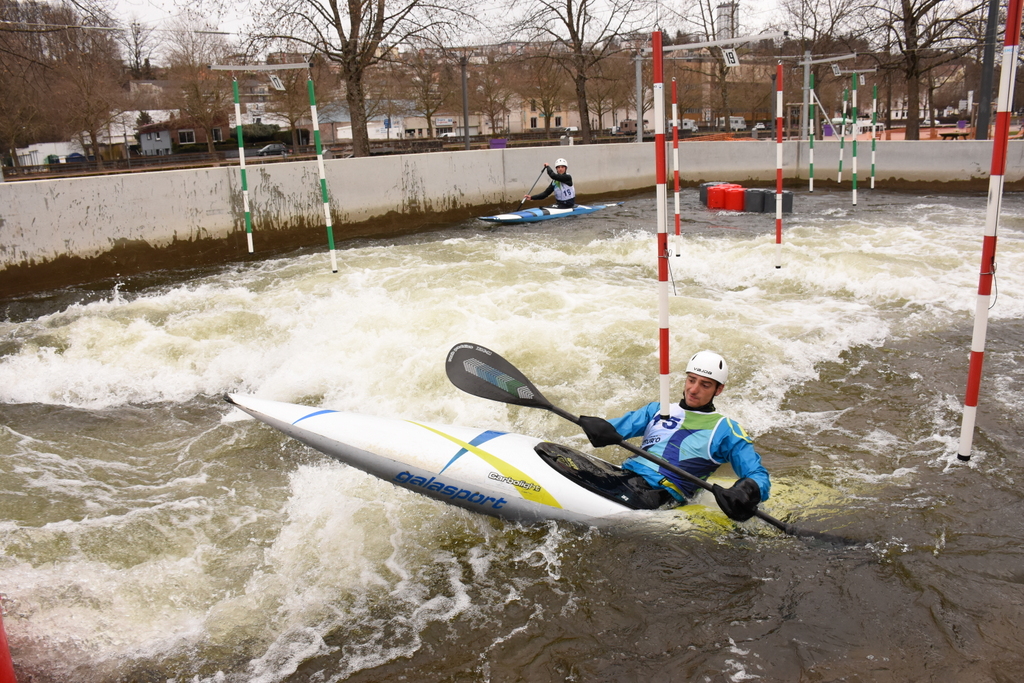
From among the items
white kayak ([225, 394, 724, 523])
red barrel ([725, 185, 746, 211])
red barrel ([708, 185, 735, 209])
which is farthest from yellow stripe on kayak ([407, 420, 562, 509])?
red barrel ([708, 185, 735, 209])

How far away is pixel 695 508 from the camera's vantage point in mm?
3465

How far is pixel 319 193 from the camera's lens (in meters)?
11.1

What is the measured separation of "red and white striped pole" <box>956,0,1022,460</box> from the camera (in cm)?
334

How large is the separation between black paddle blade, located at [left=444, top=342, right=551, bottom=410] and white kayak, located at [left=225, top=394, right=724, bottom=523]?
0.23m

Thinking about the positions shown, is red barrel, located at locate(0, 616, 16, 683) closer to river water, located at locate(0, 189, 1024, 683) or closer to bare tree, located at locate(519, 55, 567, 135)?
river water, located at locate(0, 189, 1024, 683)

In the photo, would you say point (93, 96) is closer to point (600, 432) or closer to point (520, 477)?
point (520, 477)

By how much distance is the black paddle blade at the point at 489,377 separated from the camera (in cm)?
394

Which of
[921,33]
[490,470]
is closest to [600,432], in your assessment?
[490,470]

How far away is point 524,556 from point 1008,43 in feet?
10.7

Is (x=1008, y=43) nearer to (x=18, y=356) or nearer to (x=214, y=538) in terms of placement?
(x=214, y=538)

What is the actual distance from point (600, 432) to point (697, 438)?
18.4 inches

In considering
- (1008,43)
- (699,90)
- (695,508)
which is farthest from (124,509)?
(699,90)

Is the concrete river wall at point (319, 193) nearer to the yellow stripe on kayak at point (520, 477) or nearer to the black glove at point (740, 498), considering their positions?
the yellow stripe on kayak at point (520, 477)

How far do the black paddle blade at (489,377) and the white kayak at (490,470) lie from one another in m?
0.23
